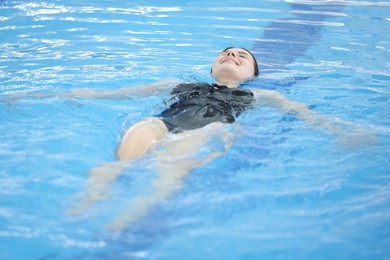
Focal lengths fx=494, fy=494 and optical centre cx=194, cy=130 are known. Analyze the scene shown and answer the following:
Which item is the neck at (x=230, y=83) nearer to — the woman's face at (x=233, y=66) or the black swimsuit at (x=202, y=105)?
the woman's face at (x=233, y=66)

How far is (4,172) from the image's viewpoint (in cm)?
266

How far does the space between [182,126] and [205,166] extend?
49cm

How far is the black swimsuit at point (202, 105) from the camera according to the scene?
3.26 metres

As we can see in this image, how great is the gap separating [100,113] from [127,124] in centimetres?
29

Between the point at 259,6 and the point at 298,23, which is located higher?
the point at 259,6

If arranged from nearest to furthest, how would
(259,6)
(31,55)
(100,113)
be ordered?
(100,113) → (31,55) → (259,6)

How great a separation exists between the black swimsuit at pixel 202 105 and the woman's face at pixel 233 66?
16 cm

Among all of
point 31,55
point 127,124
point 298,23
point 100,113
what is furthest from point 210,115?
point 298,23

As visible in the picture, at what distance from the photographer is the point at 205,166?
2750 millimetres

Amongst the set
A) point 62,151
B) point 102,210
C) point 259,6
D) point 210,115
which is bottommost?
point 102,210

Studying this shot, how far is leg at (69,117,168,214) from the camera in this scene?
2.38 metres

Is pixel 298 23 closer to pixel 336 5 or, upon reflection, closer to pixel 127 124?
pixel 336 5

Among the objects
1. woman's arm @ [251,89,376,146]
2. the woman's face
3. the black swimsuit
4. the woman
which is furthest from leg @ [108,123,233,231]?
the woman's face

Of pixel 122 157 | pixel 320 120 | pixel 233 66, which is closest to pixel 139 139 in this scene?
pixel 122 157
